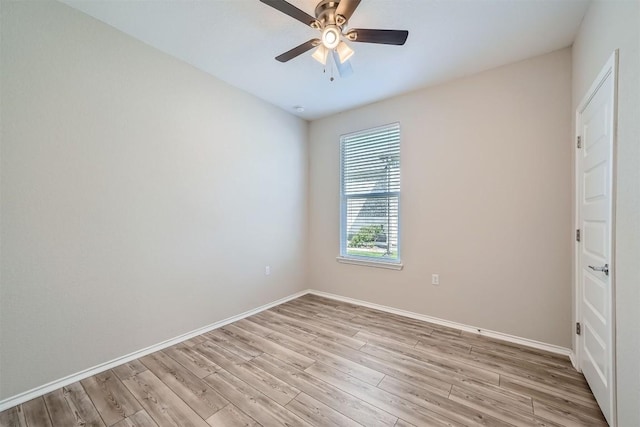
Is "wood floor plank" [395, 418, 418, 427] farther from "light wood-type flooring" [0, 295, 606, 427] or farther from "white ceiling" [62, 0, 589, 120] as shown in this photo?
"white ceiling" [62, 0, 589, 120]

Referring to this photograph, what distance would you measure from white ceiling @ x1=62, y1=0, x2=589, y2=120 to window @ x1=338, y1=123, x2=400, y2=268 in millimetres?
773

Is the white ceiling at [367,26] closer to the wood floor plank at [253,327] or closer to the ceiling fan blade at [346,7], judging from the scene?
the ceiling fan blade at [346,7]

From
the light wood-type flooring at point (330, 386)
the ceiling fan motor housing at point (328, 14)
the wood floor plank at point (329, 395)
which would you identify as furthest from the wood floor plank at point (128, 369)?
the ceiling fan motor housing at point (328, 14)

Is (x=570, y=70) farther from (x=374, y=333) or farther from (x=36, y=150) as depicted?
(x=36, y=150)

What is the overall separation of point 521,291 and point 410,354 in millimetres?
1269

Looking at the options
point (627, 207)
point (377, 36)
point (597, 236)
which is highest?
point (377, 36)

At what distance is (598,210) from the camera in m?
1.63

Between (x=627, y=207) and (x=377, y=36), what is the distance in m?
1.70

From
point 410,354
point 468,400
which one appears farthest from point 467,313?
point 468,400

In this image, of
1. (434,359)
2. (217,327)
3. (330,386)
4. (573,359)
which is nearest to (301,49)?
(330,386)

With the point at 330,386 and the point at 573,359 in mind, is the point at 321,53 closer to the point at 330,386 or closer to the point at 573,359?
the point at 330,386

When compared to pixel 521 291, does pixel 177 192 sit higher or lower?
higher

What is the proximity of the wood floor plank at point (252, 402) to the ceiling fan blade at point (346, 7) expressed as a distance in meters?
2.59

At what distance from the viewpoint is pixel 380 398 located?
174 centimetres
